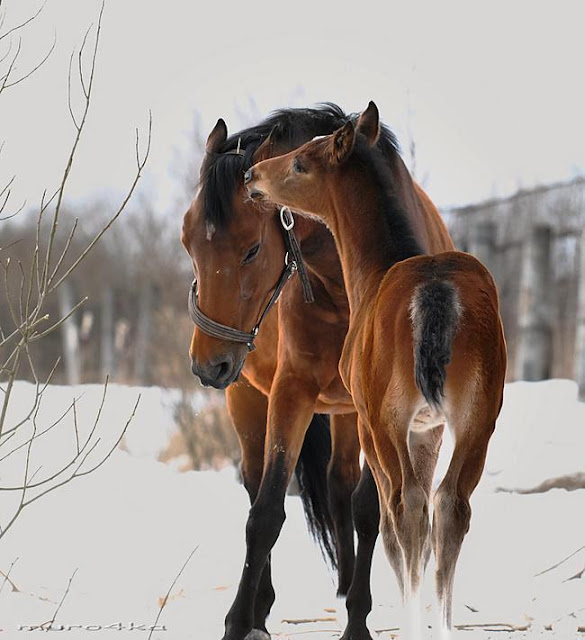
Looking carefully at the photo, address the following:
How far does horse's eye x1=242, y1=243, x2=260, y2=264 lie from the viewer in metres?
4.40

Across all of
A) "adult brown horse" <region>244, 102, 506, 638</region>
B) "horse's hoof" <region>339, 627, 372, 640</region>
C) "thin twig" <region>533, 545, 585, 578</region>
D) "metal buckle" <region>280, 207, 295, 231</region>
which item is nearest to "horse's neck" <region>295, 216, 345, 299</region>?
"metal buckle" <region>280, 207, 295, 231</region>

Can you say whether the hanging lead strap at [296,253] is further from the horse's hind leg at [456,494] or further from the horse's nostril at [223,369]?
the horse's hind leg at [456,494]

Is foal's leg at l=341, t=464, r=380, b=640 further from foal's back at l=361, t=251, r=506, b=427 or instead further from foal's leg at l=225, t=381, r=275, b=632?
foal's back at l=361, t=251, r=506, b=427

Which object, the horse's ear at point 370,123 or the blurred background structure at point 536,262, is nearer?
the horse's ear at point 370,123

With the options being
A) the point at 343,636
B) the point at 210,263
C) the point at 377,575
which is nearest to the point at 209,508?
the point at 377,575

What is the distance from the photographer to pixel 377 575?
19.9 ft

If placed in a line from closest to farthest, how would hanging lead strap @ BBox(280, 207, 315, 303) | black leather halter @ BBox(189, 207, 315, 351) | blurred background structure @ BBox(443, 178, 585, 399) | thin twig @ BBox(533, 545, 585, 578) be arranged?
black leather halter @ BBox(189, 207, 315, 351)
hanging lead strap @ BBox(280, 207, 315, 303)
thin twig @ BBox(533, 545, 585, 578)
blurred background structure @ BBox(443, 178, 585, 399)

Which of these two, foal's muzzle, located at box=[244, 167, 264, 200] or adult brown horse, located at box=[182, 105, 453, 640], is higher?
foal's muzzle, located at box=[244, 167, 264, 200]

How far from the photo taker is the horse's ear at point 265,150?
459cm

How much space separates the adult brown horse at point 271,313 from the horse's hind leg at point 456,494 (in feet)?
3.37

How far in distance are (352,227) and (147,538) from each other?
3.76 meters

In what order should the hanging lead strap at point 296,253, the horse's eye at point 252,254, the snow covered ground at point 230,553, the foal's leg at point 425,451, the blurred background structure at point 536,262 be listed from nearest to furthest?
the foal's leg at point 425,451
the horse's eye at point 252,254
the hanging lead strap at point 296,253
the snow covered ground at point 230,553
the blurred background structure at point 536,262

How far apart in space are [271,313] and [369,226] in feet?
3.86

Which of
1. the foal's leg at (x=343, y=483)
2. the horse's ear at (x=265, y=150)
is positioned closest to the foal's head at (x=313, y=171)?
the horse's ear at (x=265, y=150)
